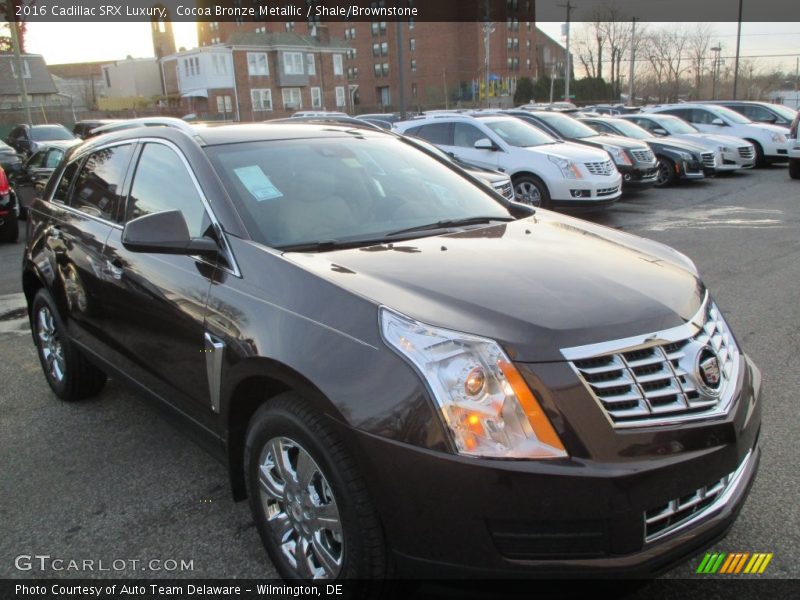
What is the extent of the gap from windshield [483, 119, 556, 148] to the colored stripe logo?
10.0 m

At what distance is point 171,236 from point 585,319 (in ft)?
5.64

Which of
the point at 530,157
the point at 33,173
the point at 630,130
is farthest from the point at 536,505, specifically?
the point at 630,130

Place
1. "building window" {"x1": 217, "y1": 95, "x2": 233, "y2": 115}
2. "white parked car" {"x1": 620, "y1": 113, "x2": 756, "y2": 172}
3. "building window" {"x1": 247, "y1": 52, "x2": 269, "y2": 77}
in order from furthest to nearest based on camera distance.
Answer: "building window" {"x1": 247, "y1": 52, "x2": 269, "y2": 77}, "building window" {"x1": 217, "y1": 95, "x2": 233, "y2": 115}, "white parked car" {"x1": 620, "y1": 113, "x2": 756, "y2": 172}

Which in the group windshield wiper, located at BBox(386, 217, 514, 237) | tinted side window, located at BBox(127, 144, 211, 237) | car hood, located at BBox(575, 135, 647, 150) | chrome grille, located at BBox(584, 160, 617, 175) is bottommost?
chrome grille, located at BBox(584, 160, 617, 175)

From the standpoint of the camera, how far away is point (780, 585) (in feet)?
8.37

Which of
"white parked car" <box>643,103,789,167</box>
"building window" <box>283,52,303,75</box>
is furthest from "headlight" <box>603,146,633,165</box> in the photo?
"building window" <box>283,52,303,75</box>

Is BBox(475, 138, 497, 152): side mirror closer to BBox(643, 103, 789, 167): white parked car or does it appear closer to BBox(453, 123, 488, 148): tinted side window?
BBox(453, 123, 488, 148): tinted side window

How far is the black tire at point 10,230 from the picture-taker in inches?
442

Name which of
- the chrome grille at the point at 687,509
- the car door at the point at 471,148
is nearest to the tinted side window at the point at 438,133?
the car door at the point at 471,148

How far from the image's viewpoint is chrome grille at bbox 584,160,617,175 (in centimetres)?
1145

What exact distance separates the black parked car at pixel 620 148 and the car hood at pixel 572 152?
4.52 ft

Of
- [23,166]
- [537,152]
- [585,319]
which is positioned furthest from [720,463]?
[23,166]

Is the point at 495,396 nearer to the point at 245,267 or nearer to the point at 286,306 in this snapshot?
the point at 286,306

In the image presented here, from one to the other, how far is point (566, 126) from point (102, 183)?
41.4 feet
